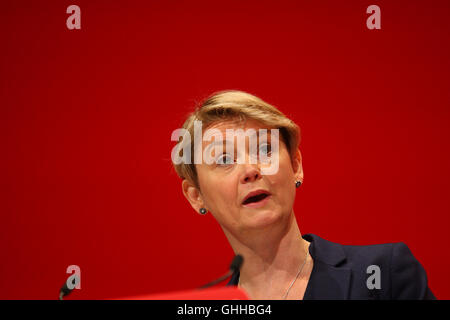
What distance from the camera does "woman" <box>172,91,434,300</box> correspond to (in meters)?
1.37

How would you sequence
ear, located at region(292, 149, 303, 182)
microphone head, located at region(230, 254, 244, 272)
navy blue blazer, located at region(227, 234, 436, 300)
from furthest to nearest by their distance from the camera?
1. ear, located at region(292, 149, 303, 182)
2. navy blue blazer, located at region(227, 234, 436, 300)
3. microphone head, located at region(230, 254, 244, 272)

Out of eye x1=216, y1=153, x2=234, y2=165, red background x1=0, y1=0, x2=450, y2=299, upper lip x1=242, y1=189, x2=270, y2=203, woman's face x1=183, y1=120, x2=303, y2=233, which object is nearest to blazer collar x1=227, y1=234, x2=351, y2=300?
woman's face x1=183, y1=120, x2=303, y2=233

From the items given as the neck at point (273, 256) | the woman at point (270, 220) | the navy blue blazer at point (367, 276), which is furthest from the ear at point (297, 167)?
the navy blue blazer at point (367, 276)

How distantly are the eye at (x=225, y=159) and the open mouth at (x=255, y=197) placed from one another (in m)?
0.13

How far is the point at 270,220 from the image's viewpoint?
4.48ft

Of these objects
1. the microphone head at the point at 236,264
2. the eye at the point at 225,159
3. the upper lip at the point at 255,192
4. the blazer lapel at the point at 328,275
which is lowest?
the blazer lapel at the point at 328,275

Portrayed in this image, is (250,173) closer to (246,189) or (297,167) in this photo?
(246,189)

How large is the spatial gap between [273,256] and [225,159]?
37 centimetres

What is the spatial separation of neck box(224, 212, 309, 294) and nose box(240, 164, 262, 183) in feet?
0.61

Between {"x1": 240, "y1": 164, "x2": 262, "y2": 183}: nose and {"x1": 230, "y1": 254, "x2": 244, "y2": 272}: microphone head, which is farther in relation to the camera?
{"x1": 240, "y1": 164, "x2": 262, "y2": 183}: nose

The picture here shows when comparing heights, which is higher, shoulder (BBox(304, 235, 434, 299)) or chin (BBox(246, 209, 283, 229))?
chin (BBox(246, 209, 283, 229))

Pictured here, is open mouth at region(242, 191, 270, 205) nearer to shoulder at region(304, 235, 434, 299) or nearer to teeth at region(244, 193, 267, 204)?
teeth at region(244, 193, 267, 204)

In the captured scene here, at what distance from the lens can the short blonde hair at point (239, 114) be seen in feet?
4.82
